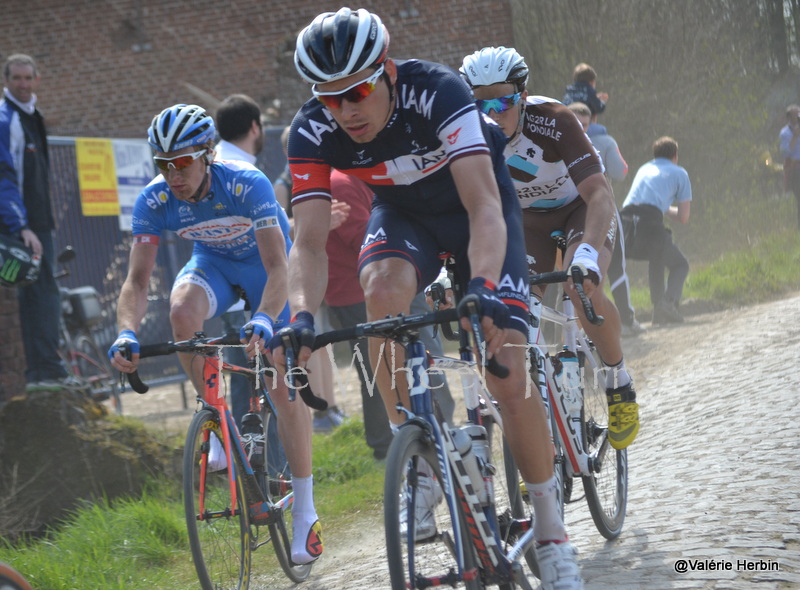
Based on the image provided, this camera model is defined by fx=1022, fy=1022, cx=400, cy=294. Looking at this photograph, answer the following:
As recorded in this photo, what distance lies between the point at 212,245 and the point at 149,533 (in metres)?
1.82

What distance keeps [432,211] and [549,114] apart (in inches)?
50.0

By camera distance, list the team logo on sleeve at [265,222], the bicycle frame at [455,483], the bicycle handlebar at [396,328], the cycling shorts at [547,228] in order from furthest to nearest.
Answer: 1. the cycling shorts at [547,228]
2. the team logo on sleeve at [265,222]
3. the bicycle frame at [455,483]
4. the bicycle handlebar at [396,328]

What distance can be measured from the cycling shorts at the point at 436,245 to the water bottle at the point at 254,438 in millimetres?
1417

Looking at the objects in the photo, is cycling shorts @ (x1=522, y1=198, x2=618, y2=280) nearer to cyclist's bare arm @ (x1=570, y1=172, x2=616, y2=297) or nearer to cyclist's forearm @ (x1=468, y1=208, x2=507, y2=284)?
cyclist's bare arm @ (x1=570, y1=172, x2=616, y2=297)

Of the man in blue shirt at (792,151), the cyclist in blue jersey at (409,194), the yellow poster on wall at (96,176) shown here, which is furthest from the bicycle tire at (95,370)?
the man in blue shirt at (792,151)

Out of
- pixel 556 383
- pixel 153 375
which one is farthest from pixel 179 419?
pixel 556 383

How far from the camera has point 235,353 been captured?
612 centimetres

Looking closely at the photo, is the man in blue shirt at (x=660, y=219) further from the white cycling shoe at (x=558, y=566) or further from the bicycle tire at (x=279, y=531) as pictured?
the white cycling shoe at (x=558, y=566)

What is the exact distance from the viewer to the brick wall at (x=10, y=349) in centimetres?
766

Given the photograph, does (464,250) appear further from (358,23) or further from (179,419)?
(179,419)

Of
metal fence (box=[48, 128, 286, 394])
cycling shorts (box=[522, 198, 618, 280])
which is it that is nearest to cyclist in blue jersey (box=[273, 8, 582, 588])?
cycling shorts (box=[522, 198, 618, 280])

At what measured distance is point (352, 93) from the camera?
353 centimetres

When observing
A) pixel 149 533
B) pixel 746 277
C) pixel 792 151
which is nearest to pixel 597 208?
pixel 149 533

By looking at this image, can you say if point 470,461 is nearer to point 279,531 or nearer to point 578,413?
point 578,413
